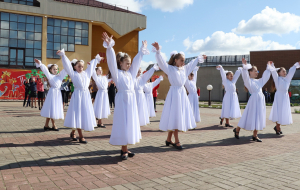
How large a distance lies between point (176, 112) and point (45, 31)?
32.1 metres

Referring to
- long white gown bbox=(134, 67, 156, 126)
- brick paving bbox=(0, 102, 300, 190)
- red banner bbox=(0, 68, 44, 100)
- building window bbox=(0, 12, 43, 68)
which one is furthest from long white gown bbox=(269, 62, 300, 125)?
building window bbox=(0, 12, 43, 68)

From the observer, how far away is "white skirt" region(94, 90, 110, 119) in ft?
31.7

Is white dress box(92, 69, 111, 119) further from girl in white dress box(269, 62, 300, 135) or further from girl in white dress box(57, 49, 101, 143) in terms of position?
girl in white dress box(269, 62, 300, 135)

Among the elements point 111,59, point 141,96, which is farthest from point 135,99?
point 141,96

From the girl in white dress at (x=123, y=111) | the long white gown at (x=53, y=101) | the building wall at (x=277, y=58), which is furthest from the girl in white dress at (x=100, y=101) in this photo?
the building wall at (x=277, y=58)

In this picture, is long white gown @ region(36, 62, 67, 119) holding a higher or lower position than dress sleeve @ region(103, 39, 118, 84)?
lower

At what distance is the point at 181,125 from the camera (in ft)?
20.2

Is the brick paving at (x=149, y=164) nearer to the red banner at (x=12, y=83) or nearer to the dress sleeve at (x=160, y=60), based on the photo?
the dress sleeve at (x=160, y=60)

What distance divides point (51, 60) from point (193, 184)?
111 ft

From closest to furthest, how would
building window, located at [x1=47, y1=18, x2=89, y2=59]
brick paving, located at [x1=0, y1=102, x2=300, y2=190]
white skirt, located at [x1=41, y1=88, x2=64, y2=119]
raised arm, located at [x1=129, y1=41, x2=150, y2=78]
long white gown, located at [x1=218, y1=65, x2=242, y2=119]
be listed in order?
brick paving, located at [x1=0, y1=102, x2=300, y2=190], raised arm, located at [x1=129, y1=41, x2=150, y2=78], white skirt, located at [x1=41, y1=88, x2=64, y2=119], long white gown, located at [x1=218, y1=65, x2=242, y2=119], building window, located at [x1=47, y1=18, x2=89, y2=59]

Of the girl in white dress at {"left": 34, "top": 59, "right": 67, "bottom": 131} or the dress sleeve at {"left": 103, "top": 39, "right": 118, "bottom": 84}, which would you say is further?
the girl in white dress at {"left": 34, "top": 59, "right": 67, "bottom": 131}

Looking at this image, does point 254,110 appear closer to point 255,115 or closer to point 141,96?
point 255,115

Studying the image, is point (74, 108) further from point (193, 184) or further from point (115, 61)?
point (193, 184)

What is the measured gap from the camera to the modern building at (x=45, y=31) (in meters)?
32.0
